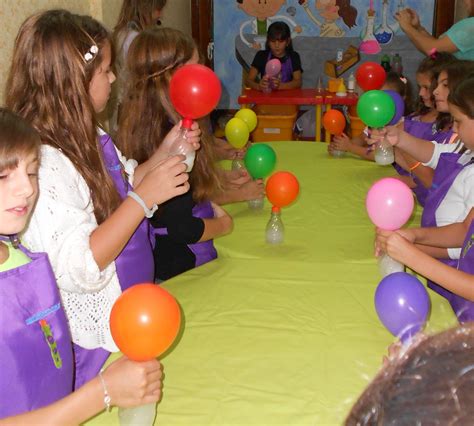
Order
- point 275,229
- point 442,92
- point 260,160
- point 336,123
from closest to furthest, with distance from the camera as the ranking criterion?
point 275,229
point 260,160
point 442,92
point 336,123

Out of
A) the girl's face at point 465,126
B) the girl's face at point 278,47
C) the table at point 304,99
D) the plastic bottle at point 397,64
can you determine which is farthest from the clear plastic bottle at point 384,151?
the girl's face at point 278,47

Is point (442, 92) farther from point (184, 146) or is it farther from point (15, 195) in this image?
point (15, 195)

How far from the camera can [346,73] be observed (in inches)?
218

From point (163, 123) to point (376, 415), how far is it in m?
1.42

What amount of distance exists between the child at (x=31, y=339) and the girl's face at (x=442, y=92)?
6.05 ft

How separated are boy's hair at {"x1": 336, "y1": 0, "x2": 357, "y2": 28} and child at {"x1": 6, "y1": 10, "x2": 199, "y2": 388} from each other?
453 cm

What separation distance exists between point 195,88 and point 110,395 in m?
0.81

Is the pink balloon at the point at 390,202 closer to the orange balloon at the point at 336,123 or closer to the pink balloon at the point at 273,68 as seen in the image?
the orange balloon at the point at 336,123

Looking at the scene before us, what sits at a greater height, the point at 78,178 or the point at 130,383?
the point at 78,178

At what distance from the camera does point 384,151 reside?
2.31 m

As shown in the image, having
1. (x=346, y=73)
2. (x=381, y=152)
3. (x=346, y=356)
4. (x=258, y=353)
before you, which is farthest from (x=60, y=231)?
(x=346, y=73)

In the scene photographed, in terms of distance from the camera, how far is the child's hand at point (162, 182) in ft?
4.19

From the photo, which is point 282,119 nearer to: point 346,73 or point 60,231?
point 346,73

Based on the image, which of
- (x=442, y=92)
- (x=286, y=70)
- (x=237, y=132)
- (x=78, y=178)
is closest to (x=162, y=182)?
(x=78, y=178)
